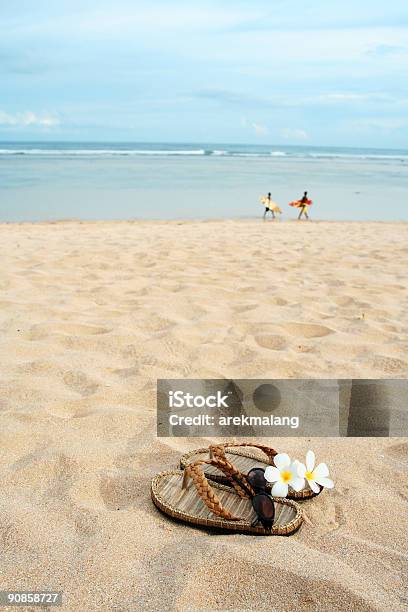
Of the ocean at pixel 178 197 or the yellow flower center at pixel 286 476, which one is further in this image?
the ocean at pixel 178 197

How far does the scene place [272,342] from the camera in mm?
3059

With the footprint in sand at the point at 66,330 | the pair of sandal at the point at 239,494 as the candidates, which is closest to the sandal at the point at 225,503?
the pair of sandal at the point at 239,494

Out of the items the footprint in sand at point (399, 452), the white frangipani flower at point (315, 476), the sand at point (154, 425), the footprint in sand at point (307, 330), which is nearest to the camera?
the sand at point (154, 425)

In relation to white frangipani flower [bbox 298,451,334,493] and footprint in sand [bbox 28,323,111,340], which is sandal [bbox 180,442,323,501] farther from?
footprint in sand [bbox 28,323,111,340]

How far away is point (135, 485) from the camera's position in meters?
1.82

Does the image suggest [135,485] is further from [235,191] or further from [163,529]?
[235,191]

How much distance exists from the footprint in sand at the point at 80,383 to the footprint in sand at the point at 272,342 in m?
0.98

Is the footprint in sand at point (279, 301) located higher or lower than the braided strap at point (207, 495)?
higher

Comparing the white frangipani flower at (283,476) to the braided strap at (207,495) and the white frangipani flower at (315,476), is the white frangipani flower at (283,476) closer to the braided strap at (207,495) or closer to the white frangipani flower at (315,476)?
the white frangipani flower at (315,476)

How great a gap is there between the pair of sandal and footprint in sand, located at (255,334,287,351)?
3.74 feet

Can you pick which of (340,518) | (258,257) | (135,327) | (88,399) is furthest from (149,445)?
(258,257)

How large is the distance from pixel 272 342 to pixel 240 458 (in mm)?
1111

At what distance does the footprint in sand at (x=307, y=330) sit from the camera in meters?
3.22

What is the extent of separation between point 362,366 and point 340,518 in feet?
3.93
